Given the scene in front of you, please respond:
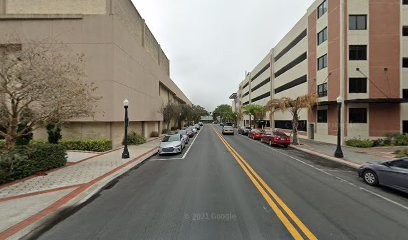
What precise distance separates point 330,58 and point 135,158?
23.2m

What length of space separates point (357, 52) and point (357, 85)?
3.48 m

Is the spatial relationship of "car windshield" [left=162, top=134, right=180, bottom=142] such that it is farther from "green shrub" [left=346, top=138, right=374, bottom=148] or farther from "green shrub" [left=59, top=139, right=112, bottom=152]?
"green shrub" [left=346, top=138, right=374, bottom=148]

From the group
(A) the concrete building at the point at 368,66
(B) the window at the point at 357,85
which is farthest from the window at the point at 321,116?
(B) the window at the point at 357,85

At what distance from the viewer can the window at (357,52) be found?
21750 millimetres

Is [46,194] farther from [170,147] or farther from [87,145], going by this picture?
[87,145]

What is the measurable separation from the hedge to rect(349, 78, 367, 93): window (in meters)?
25.8

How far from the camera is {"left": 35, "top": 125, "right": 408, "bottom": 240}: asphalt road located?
4668mm

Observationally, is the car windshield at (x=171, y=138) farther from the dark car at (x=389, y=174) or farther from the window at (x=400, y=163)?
the window at (x=400, y=163)

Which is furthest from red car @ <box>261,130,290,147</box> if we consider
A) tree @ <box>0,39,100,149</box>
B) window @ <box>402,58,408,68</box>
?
tree @ <box>0,39,100,149</box>

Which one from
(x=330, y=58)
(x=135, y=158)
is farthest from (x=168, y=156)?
(x=330, y=58)

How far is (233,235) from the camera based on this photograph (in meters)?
4.52

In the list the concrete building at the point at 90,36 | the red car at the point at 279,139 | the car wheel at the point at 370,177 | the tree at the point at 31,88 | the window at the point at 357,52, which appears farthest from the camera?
the window at the point at 357,52

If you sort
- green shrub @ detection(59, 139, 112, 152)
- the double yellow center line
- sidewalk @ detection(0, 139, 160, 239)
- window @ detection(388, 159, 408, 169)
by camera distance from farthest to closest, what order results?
green shrub @ detection(59, 139, 112, 152) → window @ detection(388, 159, 408, 169) → sidewalk @ detection(0, 139, 160, 239) → the double yellow center line

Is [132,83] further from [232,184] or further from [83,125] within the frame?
[232,184]
